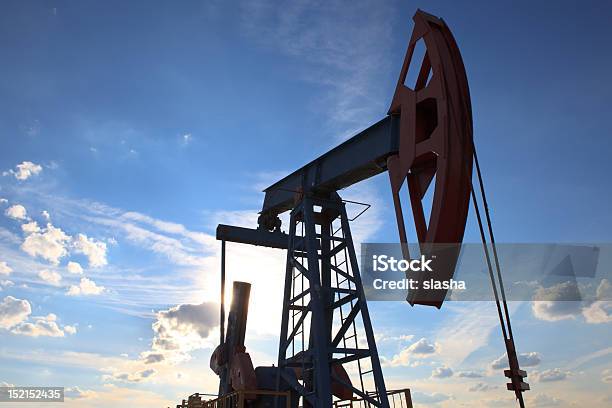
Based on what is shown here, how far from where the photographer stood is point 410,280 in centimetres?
891

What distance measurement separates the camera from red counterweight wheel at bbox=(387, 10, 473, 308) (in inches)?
348

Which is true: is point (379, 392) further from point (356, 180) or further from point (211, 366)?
point (211, 366)

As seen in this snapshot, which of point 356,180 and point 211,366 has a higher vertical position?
point 356,180

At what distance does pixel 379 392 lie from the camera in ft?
36.3

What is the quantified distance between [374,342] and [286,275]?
2947mm

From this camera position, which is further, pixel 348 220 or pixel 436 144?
pixel 348 220

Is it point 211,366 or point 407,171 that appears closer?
point 407,171

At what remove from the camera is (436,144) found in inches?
366

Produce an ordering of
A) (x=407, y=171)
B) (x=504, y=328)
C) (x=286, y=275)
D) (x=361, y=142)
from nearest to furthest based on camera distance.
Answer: (x=504, y=328) → (x=407, y=171) → (x=361, y=142) → (x=286, y=275)

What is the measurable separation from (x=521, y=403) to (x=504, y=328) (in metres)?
0.87

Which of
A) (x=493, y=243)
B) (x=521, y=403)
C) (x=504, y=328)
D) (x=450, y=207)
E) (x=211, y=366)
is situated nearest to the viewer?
(x=521, y=403)

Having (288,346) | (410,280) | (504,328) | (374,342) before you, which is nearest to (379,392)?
(374,342)

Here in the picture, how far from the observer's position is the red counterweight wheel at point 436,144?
8828 mm

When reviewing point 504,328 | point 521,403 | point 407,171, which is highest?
point 407,171
